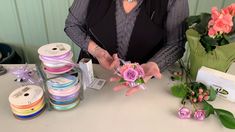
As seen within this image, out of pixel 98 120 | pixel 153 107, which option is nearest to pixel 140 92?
pixel 153 107

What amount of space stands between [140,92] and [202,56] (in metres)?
0.26

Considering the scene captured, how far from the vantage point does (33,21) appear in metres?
1.75

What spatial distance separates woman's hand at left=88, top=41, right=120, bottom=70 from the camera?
937 mm

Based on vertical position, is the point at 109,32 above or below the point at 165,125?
above

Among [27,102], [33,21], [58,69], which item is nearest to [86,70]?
[58,69]

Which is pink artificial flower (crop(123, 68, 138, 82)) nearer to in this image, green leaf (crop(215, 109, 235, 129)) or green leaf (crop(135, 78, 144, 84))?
Result: green leaf (crop(135, 78, 144, 84))

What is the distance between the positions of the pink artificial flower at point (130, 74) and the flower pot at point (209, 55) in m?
0.27

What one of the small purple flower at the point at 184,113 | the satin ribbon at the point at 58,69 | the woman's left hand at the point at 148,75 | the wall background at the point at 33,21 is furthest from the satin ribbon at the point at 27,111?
the wall background at the point at 33,21

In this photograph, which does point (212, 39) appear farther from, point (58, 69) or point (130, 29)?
point (58, 69)

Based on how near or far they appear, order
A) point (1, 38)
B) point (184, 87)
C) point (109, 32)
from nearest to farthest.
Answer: point (184, 87)
point (109, 32)
point (1, 38)

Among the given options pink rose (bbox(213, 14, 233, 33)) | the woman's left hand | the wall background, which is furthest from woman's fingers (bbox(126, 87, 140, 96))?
the wall background

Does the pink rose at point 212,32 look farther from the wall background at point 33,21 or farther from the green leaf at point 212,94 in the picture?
the wall background at point 33,21

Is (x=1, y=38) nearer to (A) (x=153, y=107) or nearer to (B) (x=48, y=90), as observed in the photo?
(B) (x=48, y=90)

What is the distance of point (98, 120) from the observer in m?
0.79
